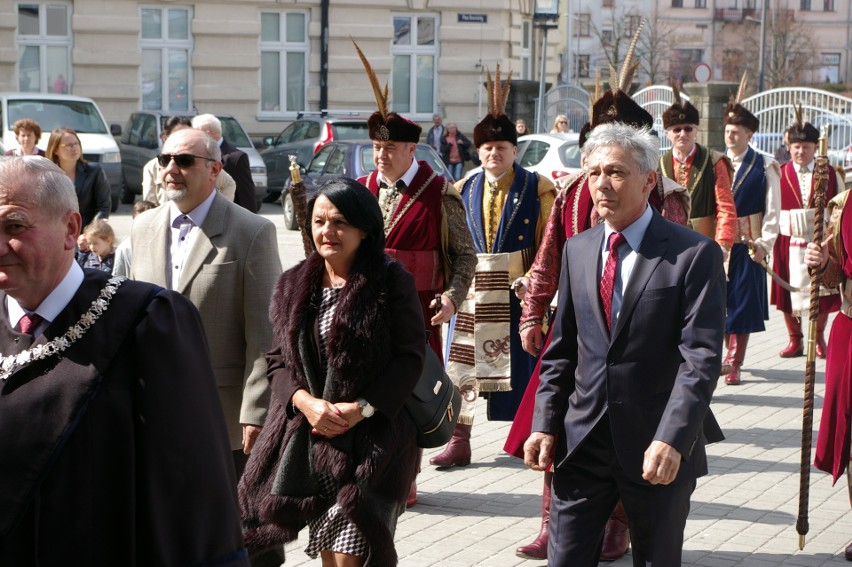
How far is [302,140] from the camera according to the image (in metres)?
26.3

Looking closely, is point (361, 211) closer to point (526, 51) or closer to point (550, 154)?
point (550, 154)

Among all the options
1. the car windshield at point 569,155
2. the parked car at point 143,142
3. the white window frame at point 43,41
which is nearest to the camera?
the car windshield at point 569,155

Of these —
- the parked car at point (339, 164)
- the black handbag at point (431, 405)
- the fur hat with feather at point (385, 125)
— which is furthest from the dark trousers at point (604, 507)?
the parked car at point (339, 164)

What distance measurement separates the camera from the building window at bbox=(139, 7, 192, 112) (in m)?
31.9

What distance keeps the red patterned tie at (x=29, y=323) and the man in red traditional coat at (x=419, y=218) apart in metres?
3.98

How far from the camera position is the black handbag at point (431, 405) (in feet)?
16.0

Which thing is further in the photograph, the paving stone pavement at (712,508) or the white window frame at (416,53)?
the white window frame at (416,53)

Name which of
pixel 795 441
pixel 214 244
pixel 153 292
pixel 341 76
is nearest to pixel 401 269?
pixel 214 244

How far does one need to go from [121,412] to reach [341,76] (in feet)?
102

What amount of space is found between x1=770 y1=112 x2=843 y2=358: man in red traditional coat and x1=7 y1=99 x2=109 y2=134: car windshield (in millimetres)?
14786

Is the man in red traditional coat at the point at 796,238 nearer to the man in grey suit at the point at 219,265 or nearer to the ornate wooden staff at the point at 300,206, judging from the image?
the ornate wooden staff at the point at 300,206

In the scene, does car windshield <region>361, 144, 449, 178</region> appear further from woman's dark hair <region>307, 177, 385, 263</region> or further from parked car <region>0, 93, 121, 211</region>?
woman's dark hair <region>307, 177, 385, 263</region>

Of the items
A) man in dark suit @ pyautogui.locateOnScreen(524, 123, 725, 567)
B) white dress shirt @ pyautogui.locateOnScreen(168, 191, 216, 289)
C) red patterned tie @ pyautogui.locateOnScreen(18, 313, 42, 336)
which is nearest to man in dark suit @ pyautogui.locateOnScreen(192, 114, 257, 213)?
white dress shirt @ pyautogui.locateOnScreen(168, 191, 216, 289)

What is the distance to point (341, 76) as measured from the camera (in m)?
33.3
